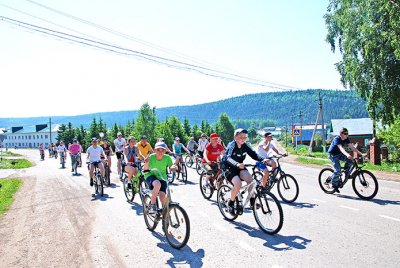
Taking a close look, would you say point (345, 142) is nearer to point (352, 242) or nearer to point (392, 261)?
point (352, 242)

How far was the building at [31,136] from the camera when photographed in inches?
6288

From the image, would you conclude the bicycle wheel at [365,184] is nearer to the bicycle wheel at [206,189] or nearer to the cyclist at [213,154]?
the cyclist at [213,154]

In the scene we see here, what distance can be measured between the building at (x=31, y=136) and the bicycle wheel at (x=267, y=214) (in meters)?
161

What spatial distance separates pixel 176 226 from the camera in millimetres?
6500

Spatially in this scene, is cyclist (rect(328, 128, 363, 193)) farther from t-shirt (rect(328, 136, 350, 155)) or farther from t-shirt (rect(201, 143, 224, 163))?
t-shirt (rect(201, 143, 224, 163))

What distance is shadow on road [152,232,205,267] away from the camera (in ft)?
18.2

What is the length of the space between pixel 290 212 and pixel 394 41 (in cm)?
1400

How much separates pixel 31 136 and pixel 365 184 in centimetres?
17823

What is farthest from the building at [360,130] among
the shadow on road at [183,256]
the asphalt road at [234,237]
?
the shadow on road at [183,256]

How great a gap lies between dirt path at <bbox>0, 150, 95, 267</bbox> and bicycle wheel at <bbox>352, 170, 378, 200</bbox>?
760cm

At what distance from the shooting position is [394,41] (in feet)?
59.3

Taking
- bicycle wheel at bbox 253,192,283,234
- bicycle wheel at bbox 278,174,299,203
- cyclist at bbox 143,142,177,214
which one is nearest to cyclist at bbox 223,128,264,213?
bicycle wheel at bbox 253,192,283,234

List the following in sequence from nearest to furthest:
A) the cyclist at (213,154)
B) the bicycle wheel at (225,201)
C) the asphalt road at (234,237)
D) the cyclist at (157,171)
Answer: the asphalt road at (234,237), the cyclist at (157,171), the bicycle wheel at (225,201), the cyclist at (213,154)

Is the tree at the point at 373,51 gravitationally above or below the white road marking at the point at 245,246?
above
